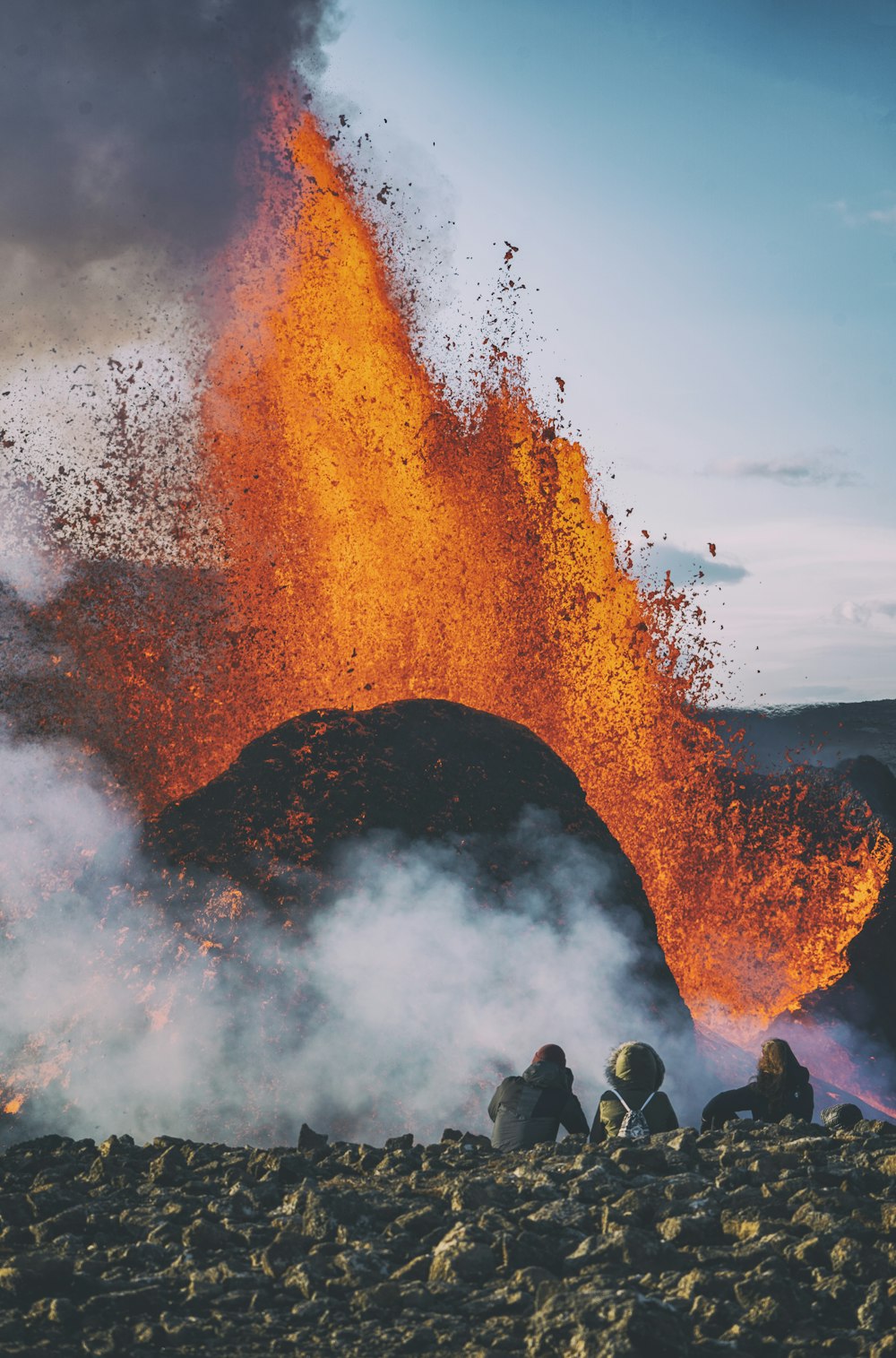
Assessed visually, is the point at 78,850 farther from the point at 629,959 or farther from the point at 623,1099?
the point at 623,1099

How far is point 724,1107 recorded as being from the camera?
27.4 feet

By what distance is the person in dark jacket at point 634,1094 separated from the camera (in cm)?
784

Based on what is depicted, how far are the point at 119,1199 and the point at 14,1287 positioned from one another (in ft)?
5.48

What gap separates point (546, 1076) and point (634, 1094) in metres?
0.65

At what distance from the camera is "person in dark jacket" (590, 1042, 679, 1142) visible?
7840mm

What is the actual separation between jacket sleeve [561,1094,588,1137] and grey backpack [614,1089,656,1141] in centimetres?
48

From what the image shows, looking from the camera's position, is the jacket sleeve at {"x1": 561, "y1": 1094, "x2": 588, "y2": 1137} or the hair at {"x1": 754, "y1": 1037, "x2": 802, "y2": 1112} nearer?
the jacket sleeve at {"x1": 561, "y1": 1094, "x2": 588, "y2": 1137}

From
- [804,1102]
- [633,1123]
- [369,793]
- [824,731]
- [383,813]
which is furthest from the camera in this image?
[824,731]

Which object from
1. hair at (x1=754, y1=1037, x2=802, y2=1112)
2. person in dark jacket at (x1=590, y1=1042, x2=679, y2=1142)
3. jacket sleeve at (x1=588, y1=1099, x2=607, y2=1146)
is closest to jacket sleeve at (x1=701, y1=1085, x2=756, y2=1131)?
hair at (x1=754, y1=1037, x2=802, y2=1112)

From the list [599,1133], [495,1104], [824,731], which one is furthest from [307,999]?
[824,731]

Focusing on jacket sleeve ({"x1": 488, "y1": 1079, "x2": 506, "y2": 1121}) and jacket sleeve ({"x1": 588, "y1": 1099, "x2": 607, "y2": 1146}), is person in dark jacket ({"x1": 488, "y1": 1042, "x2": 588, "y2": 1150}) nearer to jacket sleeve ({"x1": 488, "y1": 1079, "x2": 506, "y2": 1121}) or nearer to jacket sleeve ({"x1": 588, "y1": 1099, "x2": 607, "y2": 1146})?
jacket sleeve ({"x1": 488, "y1": 1079, "x2": 506, "y2": 1121})

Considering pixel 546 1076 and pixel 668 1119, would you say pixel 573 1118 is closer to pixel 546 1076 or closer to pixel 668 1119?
pixel 546 1076

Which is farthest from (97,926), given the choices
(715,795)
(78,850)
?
(715,795)

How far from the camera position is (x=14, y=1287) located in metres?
5.02
